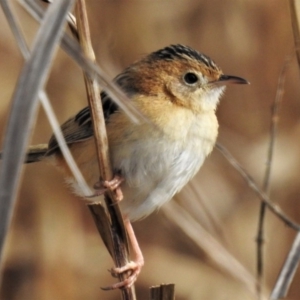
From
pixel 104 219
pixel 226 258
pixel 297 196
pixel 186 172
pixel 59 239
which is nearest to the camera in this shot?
pixel 104 219

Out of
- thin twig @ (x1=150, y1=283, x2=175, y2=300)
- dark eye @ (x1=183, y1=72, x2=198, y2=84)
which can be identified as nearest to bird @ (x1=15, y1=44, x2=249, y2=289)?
dark eye @ (x1=183, y1=72, x2=198, y2=84)

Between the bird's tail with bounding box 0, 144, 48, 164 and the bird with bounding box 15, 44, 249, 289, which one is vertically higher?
the bird with bounding box 15, 44, 249, 289

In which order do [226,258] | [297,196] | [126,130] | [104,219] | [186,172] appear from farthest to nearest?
[297,196], [226,258], [186,172], [126,130], [104,219]

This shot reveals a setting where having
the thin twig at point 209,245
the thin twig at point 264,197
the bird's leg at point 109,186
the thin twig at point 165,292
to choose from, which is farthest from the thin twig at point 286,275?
the thin twig at point 209,245

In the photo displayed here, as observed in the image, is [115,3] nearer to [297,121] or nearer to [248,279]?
[297,121]

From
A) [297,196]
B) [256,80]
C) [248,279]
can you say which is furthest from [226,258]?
[256,80]

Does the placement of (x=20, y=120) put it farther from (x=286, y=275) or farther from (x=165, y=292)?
(x=286, y=275)

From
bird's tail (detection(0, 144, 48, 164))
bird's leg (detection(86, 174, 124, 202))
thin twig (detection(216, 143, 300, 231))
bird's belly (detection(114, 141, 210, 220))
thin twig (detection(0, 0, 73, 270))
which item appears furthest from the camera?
bird's tail (detection(0, 144, 48, 164))

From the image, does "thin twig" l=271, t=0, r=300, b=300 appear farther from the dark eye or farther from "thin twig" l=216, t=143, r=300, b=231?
the dark eye
